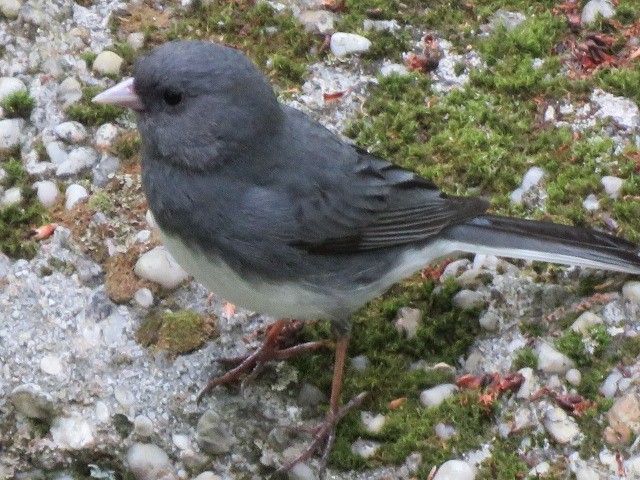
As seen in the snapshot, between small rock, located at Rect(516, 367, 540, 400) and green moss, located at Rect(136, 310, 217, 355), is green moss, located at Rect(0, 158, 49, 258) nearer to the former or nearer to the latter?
green moss, located at Rect(136, 310, 217, 355)

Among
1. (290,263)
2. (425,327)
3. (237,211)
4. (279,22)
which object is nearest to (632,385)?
(425,327)

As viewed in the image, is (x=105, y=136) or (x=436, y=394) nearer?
(x=436, y=394)

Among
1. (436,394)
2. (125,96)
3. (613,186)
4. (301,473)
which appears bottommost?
(301,473)

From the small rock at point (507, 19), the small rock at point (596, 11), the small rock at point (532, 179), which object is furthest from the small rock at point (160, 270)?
the small rock at point (596, 11)

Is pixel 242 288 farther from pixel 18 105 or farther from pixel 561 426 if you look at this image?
pixel 18 105

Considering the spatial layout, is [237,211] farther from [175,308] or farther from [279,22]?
[279,22]

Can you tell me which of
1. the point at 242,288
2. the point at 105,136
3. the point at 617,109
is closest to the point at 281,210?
the point at 242,288

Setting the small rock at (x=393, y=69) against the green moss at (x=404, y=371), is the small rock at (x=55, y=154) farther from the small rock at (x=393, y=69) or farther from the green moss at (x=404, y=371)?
the small rock at (x=393, y=69)
